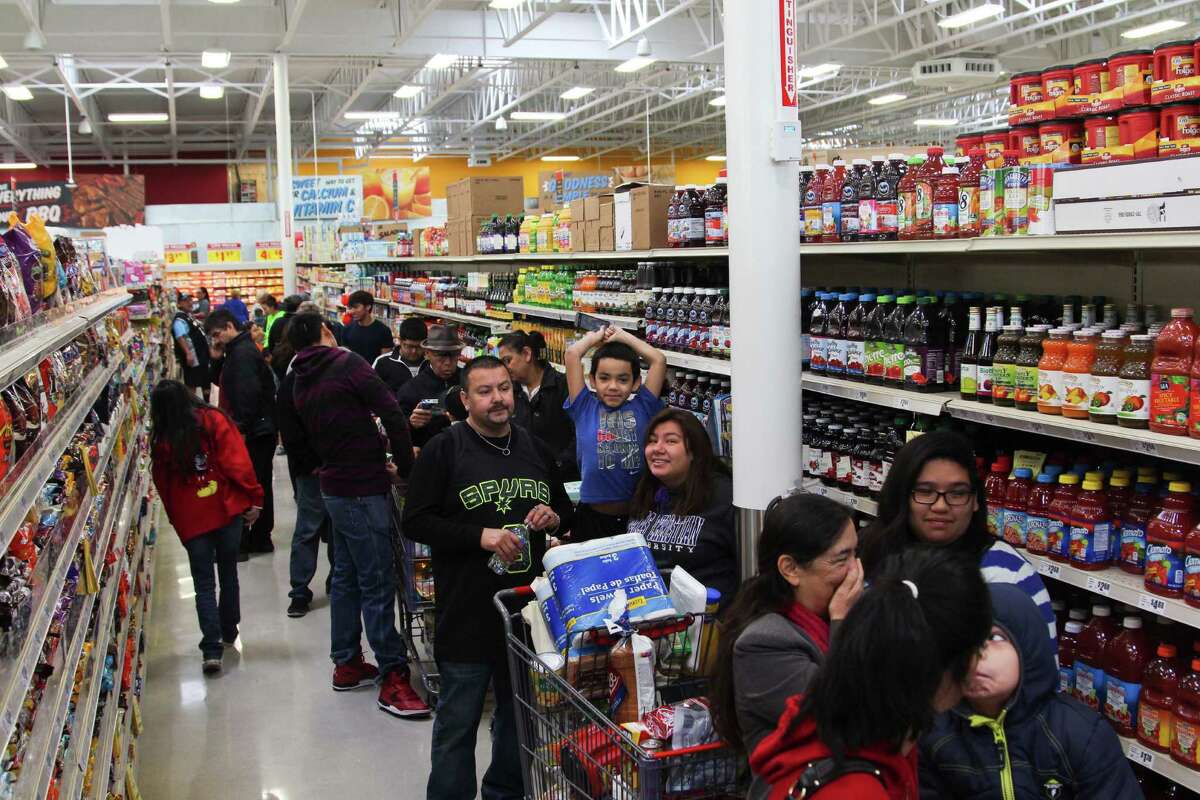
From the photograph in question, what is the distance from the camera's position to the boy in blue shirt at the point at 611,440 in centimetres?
414

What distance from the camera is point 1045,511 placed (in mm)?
3086

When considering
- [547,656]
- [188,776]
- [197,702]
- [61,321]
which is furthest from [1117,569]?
[197,702]

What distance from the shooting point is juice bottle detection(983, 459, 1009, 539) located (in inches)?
127

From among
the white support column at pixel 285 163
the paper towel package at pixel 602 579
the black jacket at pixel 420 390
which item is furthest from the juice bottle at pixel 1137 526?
the white support column at pixel 285 163

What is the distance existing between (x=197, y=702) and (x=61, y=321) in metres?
2.51

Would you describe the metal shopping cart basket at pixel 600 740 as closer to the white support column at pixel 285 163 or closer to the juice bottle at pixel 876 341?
the juice bottle at pixel 876 341

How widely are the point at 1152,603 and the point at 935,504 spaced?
0.56 meters

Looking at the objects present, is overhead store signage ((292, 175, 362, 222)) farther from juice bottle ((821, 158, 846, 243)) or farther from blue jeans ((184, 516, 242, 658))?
juice bottle ((821, 158, 846, 243))

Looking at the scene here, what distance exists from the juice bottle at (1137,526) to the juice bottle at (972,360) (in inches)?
20.9

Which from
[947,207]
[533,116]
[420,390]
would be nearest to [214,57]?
[533,116]

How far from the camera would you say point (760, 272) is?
3518mm

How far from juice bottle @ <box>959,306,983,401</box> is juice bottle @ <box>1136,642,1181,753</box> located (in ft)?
2.82

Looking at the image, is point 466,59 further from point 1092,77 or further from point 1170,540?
point 1170,540

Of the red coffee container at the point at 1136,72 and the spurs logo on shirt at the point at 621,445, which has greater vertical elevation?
the red coffee container at the point at 1136,72
